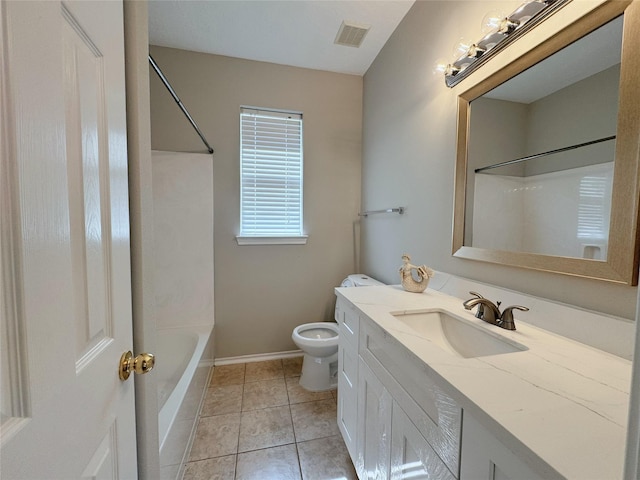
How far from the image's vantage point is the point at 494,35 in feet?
3.37

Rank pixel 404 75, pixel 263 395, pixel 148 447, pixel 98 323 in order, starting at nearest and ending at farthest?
pixel 98 323 → pixel 148 447 → pixel 404 75 → pixel 263 395

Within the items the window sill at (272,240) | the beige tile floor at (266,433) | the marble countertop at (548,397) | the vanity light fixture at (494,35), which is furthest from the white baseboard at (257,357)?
the vanity light fixture at (494,35)

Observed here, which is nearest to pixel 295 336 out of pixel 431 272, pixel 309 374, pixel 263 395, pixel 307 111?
pixel 309 374

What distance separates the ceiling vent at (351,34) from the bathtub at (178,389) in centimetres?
236

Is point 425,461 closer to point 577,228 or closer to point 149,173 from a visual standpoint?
point 577,228

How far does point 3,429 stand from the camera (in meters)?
0.29

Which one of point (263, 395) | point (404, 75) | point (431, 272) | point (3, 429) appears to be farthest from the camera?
point (263, 395)

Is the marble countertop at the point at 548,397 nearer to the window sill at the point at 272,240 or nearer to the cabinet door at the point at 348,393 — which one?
the cabinet door at the point at 348,393

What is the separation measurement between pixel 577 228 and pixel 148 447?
1433mm

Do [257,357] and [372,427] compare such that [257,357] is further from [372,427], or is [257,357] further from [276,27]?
[276,27]

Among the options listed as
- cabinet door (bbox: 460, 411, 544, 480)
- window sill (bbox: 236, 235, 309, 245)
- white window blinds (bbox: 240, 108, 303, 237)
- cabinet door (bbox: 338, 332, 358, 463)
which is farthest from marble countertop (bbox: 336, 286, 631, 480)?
white window blinds (bbox: 240, 108, 303, 237)

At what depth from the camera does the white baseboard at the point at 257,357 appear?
2303 mm

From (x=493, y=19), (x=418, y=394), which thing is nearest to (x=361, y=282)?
(x=418, y=394)

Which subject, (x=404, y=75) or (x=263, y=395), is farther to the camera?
(x=263, y=395)
